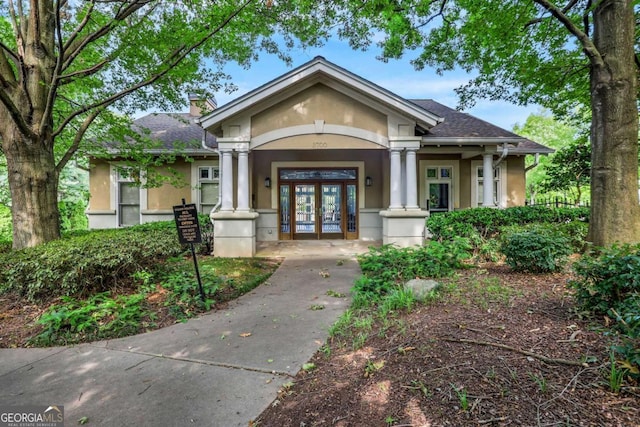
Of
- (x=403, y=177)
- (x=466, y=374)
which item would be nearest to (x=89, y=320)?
(x=466, y=374)

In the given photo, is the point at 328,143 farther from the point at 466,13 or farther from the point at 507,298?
the point at 507,298

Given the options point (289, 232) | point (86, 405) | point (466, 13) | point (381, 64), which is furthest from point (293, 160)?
point (86, 405)

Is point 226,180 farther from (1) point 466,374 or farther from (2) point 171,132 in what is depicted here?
(1) point 466,374

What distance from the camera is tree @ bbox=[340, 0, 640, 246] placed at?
18.9 feet

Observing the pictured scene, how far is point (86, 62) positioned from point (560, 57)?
12.4 meters

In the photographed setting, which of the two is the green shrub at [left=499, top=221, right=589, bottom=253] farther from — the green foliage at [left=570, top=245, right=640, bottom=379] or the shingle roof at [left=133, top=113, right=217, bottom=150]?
the shingle roof at [left=133, top=113, right=217, bottom=150]

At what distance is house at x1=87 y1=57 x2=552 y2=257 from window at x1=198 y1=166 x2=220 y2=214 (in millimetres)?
39

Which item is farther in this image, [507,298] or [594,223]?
[594,223]

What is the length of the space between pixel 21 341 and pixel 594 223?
366 inches

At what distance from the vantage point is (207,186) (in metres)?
12.5

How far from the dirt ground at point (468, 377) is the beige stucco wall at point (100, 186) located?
39.9 feet

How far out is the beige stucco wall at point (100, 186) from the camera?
12.0 metres

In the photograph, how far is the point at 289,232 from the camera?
11.7 m

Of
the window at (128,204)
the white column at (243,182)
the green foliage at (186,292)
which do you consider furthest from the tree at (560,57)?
the window at (128,204)
